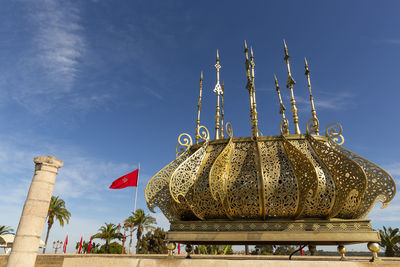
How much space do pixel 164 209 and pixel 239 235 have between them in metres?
2.17

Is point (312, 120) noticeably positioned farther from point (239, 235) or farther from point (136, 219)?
point (136, 219)

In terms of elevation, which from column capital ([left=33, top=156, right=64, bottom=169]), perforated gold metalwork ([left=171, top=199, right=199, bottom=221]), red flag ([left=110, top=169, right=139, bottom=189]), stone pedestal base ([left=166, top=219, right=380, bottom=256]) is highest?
red flag ([left=110, top=169, right=139, bottom=189])

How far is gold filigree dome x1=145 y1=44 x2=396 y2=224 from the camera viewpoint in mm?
5371

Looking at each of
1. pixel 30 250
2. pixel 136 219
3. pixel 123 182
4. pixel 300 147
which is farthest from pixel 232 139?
pixel 136 219

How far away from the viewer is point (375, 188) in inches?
220

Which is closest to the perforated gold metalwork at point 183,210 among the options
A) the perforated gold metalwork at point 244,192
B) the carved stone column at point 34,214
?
the perforated gold metalwork at point 244,192

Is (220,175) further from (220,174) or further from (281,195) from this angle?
(281,195)

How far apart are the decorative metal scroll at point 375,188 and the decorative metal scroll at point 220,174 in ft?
9.92

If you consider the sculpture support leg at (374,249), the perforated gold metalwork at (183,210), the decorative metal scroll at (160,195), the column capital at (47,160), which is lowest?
the sculpture support leg at (374,249)

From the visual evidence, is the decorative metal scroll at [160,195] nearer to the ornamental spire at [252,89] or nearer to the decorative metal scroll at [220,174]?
the decorative metal scroll at [220,174]

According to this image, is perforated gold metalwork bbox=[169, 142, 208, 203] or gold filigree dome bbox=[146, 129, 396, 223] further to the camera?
perforated gold metalwork bbox=[169, 142, 208, 203]

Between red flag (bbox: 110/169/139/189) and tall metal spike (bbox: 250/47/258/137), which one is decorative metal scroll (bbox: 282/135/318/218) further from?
red flag (bbox: 110/169/139/189)

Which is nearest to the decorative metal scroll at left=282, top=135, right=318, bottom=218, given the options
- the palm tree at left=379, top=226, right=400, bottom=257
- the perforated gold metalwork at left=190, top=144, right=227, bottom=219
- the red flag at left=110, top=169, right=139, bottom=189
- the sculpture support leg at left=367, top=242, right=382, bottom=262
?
the sculpture support leg at left=367, top=242, right=382, bottom=262

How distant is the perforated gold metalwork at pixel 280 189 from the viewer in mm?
5395
